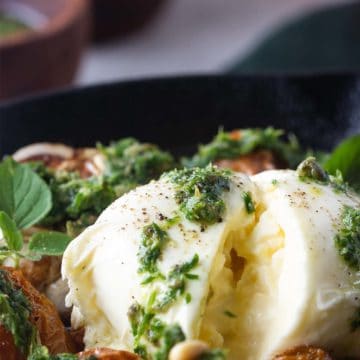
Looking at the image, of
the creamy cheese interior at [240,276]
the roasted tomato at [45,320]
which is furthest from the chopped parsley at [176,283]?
the roasted tomato at [45,320]

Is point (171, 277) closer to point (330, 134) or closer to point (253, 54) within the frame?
point (330, 134)

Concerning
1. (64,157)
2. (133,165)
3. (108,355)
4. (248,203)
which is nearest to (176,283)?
(108,355)

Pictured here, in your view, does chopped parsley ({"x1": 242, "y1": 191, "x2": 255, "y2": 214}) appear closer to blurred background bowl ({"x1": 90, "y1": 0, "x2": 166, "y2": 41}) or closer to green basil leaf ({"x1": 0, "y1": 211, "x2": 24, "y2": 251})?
green basil leaf ({"x1": 0, "y1": 211, "x2": 24, "y2": 251})

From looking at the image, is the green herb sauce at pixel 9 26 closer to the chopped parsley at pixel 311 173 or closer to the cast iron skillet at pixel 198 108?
the cast iron skillet at pixel 198 108

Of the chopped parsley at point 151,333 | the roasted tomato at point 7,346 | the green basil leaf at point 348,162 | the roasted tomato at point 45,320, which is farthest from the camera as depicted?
the green basil leaf at point 348,162

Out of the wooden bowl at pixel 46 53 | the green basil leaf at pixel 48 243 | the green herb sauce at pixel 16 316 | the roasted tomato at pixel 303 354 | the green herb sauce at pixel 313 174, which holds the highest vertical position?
the wooden bowl at pixel 46 53

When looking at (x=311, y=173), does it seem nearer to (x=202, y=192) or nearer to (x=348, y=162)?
(x=202, y=192)
